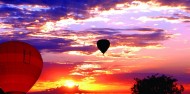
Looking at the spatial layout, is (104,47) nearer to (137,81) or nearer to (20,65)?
(20,65)

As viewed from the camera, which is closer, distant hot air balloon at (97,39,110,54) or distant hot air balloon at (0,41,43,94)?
distant hot air balloon at (0,41,43,94)

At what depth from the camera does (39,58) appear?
55.5m

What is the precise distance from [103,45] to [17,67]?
13832 mm

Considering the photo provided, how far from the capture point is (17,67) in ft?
173

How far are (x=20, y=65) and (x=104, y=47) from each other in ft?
43.8

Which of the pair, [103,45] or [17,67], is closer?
[17,67]

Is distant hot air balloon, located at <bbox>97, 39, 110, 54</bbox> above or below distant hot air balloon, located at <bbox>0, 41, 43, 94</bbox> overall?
above

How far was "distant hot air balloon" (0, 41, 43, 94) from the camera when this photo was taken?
5234cm

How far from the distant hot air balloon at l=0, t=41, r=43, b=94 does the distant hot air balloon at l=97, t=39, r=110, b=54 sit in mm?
10377

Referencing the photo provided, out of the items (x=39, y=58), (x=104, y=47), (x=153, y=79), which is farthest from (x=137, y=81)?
(x=39, y=58)

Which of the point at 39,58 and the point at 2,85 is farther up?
the point at 39,58

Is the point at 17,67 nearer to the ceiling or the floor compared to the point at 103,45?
nearer to the floor

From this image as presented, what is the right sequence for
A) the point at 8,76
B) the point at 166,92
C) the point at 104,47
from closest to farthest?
1. the point at 8,76
2. the point at 104,47
3. the point at 166,92

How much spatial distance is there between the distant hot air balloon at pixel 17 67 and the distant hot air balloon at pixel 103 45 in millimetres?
10377
